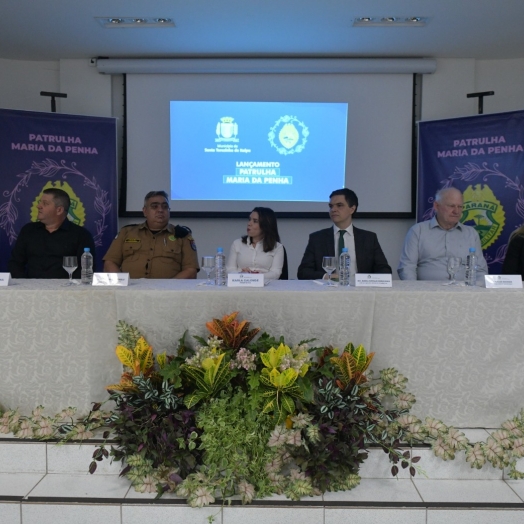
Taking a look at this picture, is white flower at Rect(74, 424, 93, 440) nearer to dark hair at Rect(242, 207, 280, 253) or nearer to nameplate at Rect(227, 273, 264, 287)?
nameplate at Rect(227, 273, 264, 287)

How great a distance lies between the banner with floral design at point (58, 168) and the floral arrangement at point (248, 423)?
304 centimetres

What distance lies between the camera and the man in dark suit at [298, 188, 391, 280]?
11.3 ft

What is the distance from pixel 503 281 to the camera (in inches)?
93.7

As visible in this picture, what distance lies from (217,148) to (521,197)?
2.70 m

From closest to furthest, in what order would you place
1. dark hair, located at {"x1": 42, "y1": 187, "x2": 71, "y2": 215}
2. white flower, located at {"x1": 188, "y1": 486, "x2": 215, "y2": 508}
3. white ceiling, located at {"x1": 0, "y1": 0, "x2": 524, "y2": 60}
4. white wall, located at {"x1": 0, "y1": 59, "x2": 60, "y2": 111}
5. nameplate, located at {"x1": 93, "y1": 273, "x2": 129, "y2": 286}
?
1. white flower, located at {"x1": 188, "y1": 486, "x2": 215, "y2": 508}
2. nameplate, located at {"x1": 93, "y1": 273, "x2": 129, "y2": 286}
3. dark hair, located at {"x1": 42, "y1": 187, "x2": 71, "y2": 215}
4. white ceiling, located at {"x1": 0, "y1": 0, "x2": 524, "y2": 60}
5. white wall, located at {"x1": 0, "y1": 59, "x2": 60, "y2": 111}

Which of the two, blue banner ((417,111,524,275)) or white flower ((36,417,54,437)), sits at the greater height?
blue banner ((417,111,524,275))

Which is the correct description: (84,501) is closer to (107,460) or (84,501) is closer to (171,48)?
(107,460)

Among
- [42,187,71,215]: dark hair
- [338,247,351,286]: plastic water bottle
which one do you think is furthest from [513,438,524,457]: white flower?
[42,187,71,215]: dark hair

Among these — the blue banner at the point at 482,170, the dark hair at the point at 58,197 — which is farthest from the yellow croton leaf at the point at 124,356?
the blue banner at the point at 482,170

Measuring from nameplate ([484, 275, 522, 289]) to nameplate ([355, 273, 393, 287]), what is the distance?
41 centimetres

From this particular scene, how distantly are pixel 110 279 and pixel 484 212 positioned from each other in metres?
3.67

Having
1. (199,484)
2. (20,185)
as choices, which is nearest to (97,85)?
(20,185)

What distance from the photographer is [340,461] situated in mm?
1954

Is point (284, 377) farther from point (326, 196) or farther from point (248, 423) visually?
point (326, 196)
